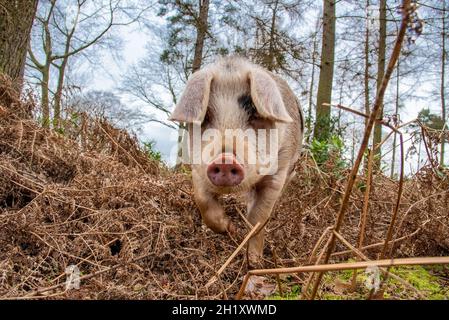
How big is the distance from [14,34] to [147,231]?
525 cm

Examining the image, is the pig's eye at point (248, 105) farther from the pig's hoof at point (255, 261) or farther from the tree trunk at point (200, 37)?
the tree trunk at point (200, 37)

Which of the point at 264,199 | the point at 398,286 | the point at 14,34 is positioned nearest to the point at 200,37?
the point at 14,34

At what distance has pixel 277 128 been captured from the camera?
4000 mm

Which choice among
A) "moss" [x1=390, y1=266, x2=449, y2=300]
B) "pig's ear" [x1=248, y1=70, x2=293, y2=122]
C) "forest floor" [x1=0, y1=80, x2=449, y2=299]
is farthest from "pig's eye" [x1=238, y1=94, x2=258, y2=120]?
"moss" [x1=390, y1=266, x2=449, y2=300]

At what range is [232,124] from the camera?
11.8 ft

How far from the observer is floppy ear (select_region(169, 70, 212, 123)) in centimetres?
339

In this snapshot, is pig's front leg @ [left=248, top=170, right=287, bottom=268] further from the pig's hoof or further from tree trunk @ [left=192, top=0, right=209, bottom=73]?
tree trunk @ [left=192, top=0, right=209, bottom=73]

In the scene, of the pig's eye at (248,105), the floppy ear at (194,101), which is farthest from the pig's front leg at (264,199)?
the floppy ear at (194,101)

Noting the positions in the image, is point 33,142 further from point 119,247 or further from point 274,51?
point 274,51

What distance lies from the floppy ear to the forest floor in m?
1.13
